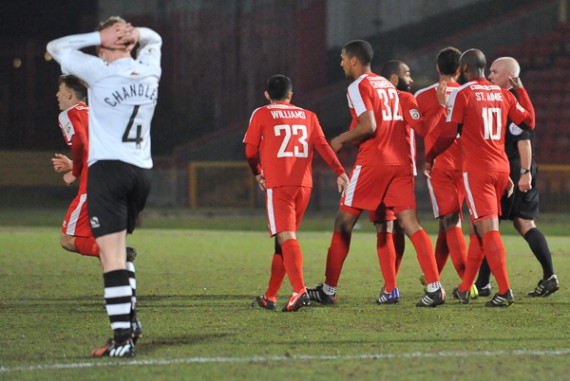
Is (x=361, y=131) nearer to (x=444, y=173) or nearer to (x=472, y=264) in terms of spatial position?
(x=444, y=173)

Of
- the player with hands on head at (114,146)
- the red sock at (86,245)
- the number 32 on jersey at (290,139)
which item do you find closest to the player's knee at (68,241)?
the red sock at (86,245)

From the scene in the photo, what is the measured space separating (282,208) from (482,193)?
1555mm

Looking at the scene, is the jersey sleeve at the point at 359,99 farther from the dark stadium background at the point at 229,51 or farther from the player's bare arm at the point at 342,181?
the dark stadium background at the point at 229,51

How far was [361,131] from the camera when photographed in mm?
7562

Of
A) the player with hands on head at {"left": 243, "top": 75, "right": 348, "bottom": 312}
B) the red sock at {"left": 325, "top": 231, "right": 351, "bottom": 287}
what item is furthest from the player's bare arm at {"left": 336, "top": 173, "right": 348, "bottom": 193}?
the red sock at {"left": 325, "top": 231, "right": 351, "bottom": 287}

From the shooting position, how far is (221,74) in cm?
2862

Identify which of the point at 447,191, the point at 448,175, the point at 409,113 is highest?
the point at 409,113

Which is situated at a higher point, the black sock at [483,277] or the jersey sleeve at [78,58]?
the jersey sleeve at [78,58]

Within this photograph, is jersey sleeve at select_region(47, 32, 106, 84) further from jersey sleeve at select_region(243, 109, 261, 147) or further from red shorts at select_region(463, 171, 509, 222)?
red shorts at select_region(463, 171, 509, 222)

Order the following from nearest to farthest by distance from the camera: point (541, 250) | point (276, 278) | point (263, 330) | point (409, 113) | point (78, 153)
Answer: point (263, 330) → point (78, 153) → point (276, 278) → point (409, 113) → point (541, 250)

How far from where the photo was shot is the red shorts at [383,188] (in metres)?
7.73

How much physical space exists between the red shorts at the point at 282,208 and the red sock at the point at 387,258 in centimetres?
80

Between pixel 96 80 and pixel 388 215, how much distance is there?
327 cm

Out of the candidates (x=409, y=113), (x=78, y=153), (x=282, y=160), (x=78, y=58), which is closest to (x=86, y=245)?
(x=78, y=153)
